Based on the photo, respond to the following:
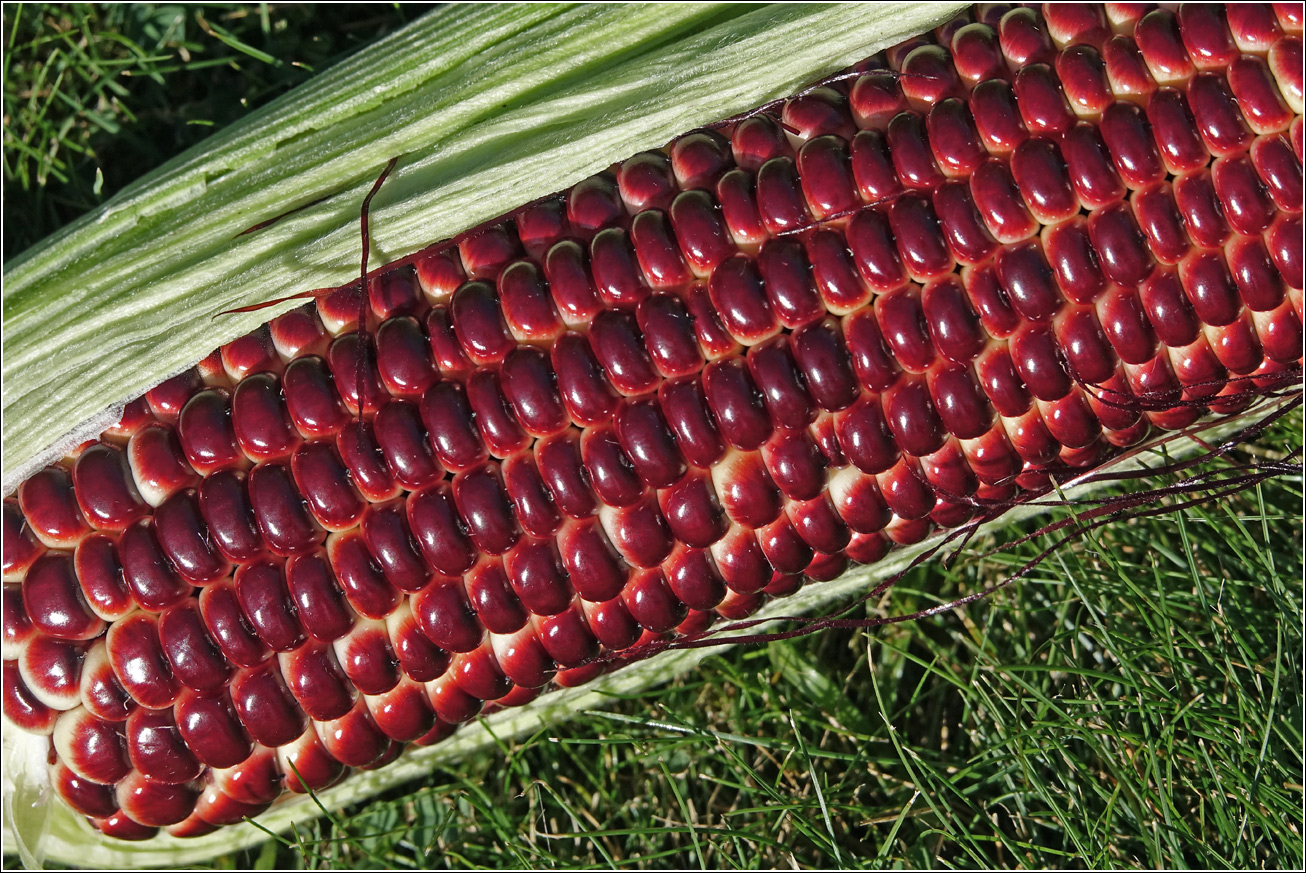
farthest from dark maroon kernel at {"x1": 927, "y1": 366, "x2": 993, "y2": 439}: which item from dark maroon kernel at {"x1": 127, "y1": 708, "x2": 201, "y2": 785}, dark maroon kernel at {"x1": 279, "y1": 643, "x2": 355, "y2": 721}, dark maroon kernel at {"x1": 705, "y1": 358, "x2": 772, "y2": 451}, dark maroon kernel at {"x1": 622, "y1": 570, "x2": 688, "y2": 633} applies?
dark maroon kernel at {"x1": 127, "y1": 708, "x2": 201, "y2": 785}

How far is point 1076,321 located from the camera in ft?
4.08

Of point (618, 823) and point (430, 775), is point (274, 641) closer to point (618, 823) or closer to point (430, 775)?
point (430, 775)

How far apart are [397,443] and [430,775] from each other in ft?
2.96

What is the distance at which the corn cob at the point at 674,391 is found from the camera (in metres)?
1.20

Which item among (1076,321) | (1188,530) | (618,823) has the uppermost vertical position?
(1076,321)

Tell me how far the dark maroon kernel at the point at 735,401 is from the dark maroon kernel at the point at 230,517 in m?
0.63

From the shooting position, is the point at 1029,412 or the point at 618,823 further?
the point at 618,823

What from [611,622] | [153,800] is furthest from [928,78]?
[153,800]

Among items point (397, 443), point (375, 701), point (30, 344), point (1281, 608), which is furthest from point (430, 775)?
point (1281, 608)

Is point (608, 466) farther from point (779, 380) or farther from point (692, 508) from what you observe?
point (779, 380)

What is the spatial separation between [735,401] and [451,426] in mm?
370

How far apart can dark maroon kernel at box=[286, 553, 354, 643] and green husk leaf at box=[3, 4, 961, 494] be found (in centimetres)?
35

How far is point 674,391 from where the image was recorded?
1.28 m

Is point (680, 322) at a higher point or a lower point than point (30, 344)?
lower
